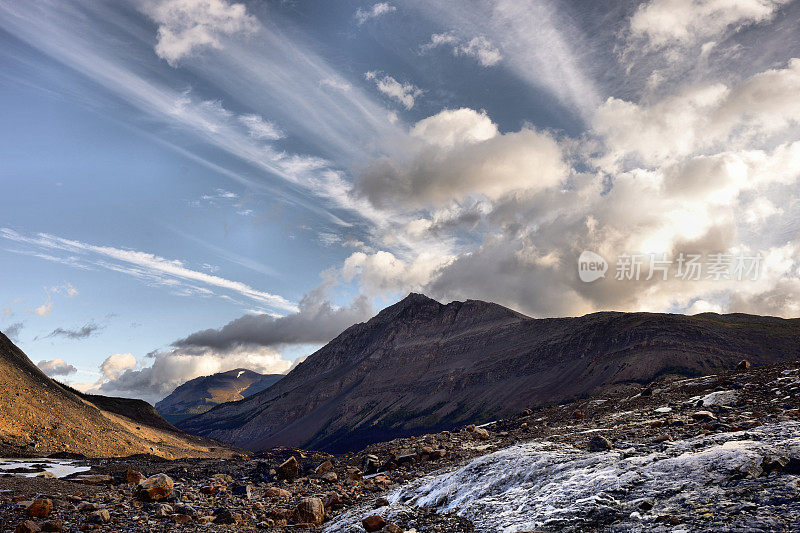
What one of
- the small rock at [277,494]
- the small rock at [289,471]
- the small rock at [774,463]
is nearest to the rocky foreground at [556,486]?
the small rock at [774,463]

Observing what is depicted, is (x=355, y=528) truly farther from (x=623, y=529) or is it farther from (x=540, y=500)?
(x=623, y=529)

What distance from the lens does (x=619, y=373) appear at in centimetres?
15100

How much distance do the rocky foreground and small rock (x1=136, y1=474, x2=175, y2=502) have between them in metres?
0.06

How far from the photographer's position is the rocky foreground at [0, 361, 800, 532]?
8414 millimetres

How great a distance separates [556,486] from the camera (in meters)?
10.9

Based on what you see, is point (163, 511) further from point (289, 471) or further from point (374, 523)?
point (289, 471)

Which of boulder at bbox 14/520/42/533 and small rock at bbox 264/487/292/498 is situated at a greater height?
boulder at bbox 14/520/42/533

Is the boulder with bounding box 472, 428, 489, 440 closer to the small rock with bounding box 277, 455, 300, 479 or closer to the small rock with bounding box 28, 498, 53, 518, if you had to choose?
the small rock with bounding box 277, 455, 300, 479

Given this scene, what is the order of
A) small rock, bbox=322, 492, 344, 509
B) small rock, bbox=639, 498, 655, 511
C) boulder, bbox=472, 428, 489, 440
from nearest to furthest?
small rock, bbox=639, 498, 655, 511, small rock, bbox=322, 492, 344, 509, boulder, bbox=472, 428, 489, 440

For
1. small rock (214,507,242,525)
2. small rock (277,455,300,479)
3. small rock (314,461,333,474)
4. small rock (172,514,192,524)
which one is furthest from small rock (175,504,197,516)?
small rock (277,455,300,479)

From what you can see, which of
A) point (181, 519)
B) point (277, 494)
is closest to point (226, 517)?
point (181, 519)

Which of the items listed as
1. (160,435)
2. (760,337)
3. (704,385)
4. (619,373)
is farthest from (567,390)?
(704,385)

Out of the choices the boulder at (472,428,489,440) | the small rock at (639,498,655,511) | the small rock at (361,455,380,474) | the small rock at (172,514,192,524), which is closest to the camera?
the small rock at (639,498,655,511)

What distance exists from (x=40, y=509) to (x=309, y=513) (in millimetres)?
10011
